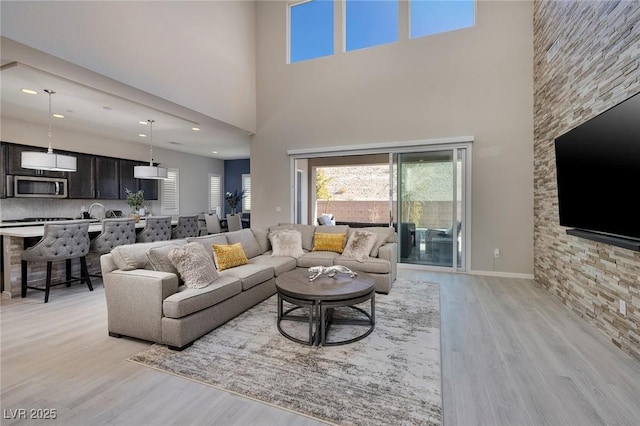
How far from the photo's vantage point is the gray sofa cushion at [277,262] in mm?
4012

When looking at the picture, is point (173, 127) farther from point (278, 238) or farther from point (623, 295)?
point (623, 295)

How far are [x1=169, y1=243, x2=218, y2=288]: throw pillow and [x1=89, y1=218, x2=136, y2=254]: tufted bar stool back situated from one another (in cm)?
232

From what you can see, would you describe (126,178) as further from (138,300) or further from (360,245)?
(360,245)

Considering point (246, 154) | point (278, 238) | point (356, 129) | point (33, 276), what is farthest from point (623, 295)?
Answer: point (246, 154)

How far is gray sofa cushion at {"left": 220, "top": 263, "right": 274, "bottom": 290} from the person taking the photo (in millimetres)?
3346

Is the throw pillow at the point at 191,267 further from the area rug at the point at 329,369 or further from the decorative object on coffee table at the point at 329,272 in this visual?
the decorative object on coffee table at the point at 329,272

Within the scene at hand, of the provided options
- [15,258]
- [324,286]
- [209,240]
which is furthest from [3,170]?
[324,286]

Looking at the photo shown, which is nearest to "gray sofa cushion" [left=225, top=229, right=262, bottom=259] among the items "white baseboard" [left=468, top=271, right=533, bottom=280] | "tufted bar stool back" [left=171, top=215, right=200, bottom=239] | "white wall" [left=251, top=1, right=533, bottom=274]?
"tufted bar stool back" [left=171, top=215, right=200, bottom=239]

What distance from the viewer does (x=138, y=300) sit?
2.65m

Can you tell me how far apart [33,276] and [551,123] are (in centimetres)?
748

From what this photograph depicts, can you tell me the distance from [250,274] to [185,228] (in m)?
3.04

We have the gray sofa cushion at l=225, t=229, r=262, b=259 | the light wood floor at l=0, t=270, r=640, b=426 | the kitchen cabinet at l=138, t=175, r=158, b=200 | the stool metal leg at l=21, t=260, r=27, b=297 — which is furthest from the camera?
the kitchen cabinet at l=138, t=175, r=158, b=200

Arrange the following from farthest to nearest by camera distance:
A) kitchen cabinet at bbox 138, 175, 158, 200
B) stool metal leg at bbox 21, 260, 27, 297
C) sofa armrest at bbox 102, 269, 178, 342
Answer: kitchen cabinet at bbox 138, 175, 158, 200 → stool metal leg at bbox 21, 260, 27, 297 → sofa armrest at bbox 102, 269, 178, 342

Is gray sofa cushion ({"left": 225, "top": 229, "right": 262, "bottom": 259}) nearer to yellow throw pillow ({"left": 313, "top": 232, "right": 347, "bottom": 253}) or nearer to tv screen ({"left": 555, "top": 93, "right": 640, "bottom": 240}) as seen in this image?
yellow throw pillow ({"left": 313, "top": 232, "right": 347, "bottom": 253})
